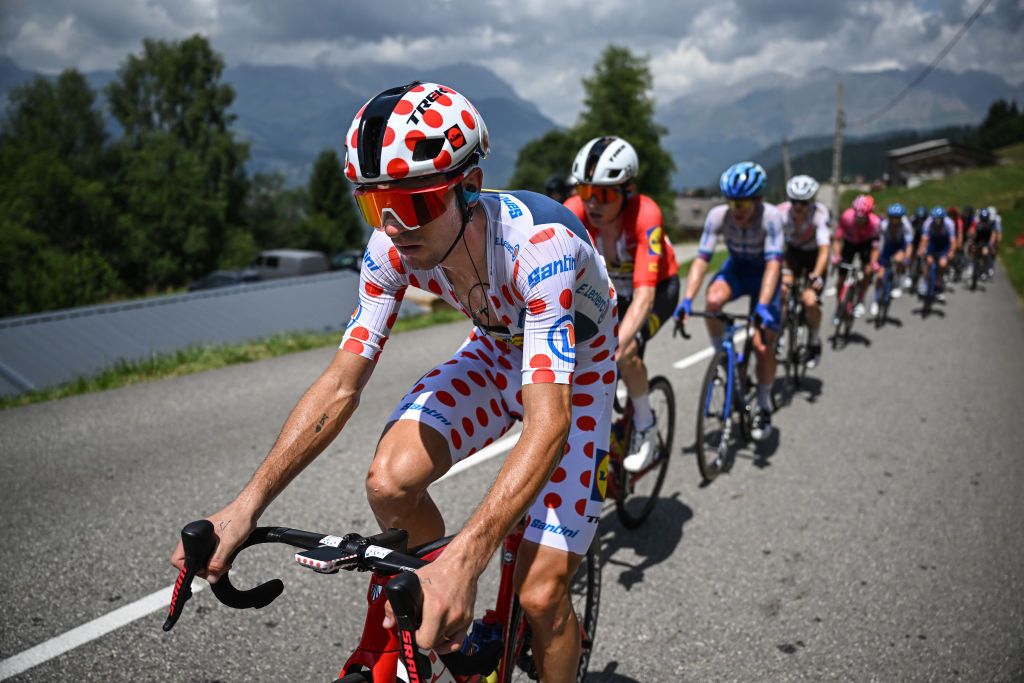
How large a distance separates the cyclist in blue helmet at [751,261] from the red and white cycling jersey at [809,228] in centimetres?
253

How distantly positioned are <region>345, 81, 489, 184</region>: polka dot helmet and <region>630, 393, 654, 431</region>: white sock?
273 centimetres

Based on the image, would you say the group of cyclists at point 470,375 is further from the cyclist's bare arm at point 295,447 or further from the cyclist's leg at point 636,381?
the cyclist's leg at point 636,381

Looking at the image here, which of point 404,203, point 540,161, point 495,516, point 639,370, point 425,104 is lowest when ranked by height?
point 639,370

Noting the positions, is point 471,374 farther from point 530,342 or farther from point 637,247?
point 637,247

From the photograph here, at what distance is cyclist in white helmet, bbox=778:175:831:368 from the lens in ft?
27.0

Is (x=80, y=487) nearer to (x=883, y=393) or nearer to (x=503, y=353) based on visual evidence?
(x=503, y=353)

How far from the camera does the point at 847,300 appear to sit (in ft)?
36.0

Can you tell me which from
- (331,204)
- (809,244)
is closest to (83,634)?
(809,244)

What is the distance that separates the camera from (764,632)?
138 inches

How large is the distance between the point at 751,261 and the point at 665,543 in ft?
A: 9.36

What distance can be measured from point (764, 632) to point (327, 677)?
2.04 meters

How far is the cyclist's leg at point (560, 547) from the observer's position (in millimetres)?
2289

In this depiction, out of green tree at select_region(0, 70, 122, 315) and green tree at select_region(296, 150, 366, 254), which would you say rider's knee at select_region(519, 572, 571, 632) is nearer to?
green tree at select_region(0, 70, 122, 315)

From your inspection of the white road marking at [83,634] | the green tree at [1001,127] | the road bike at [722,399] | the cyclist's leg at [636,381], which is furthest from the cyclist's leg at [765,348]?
the green tree at [1001,127]
